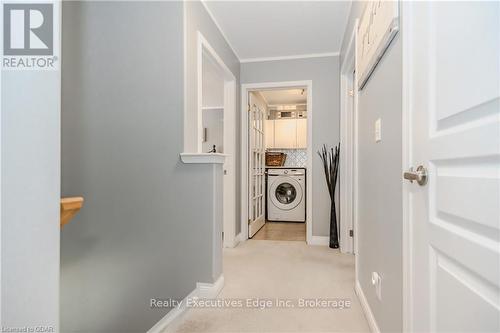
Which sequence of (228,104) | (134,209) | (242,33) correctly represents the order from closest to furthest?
(134,209) → (242,33) → (228,104)

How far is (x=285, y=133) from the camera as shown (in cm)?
540

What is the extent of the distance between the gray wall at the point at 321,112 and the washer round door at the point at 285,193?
5.17ft

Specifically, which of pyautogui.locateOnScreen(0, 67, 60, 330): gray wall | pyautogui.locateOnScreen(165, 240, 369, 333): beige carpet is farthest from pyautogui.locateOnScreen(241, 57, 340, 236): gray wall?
pyautogui.locateOnScreen(0, 67, 60, 330): gray wall

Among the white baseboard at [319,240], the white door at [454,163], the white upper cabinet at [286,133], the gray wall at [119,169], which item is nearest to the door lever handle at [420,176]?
the white door at [454,163]

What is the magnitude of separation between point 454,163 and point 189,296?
5.69 feet

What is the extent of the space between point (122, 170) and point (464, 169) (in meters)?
1.68

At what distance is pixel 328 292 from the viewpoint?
204 centimetres

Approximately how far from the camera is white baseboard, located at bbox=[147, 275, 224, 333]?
159 centimetres

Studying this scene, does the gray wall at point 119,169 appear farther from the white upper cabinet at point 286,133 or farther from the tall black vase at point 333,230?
the white upper cabinet at point 286,133

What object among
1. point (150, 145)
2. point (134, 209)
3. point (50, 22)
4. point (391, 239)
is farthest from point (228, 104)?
point (50, 22)

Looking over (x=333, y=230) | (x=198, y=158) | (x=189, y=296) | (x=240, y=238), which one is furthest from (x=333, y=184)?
(x=189, y=296)

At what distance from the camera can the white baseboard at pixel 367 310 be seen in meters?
1.51

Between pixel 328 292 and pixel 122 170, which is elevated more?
pixel 122 170

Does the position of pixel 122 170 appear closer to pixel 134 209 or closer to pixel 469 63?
pixel 134 209
